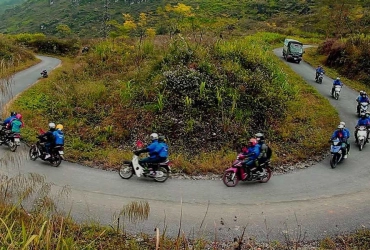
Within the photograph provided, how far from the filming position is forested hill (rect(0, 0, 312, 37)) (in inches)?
2704

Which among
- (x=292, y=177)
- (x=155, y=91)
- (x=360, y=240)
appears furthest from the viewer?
(x=155, y=91)

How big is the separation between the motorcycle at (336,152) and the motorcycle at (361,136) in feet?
6.67

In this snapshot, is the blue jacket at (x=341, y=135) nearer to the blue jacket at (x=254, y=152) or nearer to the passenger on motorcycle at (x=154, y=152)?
the blue jacket at (x=254, y=152)

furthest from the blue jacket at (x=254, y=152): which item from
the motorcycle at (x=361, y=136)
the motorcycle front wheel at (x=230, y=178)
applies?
the motorcycle at (x=361, y=136)

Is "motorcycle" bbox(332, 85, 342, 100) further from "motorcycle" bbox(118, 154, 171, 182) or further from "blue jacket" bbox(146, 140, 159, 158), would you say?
"blue jacket" bbox(146, 140, 159, 158)

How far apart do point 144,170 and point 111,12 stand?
94.4m

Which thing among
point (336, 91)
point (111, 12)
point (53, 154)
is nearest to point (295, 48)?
point (336, 91)

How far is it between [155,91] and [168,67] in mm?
2012

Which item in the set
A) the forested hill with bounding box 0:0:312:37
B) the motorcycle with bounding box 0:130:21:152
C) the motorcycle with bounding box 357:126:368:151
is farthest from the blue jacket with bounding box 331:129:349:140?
the forested hill with bounding box 0:0:312:37

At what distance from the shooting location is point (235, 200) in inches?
432

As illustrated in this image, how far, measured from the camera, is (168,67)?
1938cm

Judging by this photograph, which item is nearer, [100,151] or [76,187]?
[76,187]

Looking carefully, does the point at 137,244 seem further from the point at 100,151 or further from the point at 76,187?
the point at 100,151

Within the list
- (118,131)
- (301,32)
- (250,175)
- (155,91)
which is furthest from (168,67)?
(301,32)
